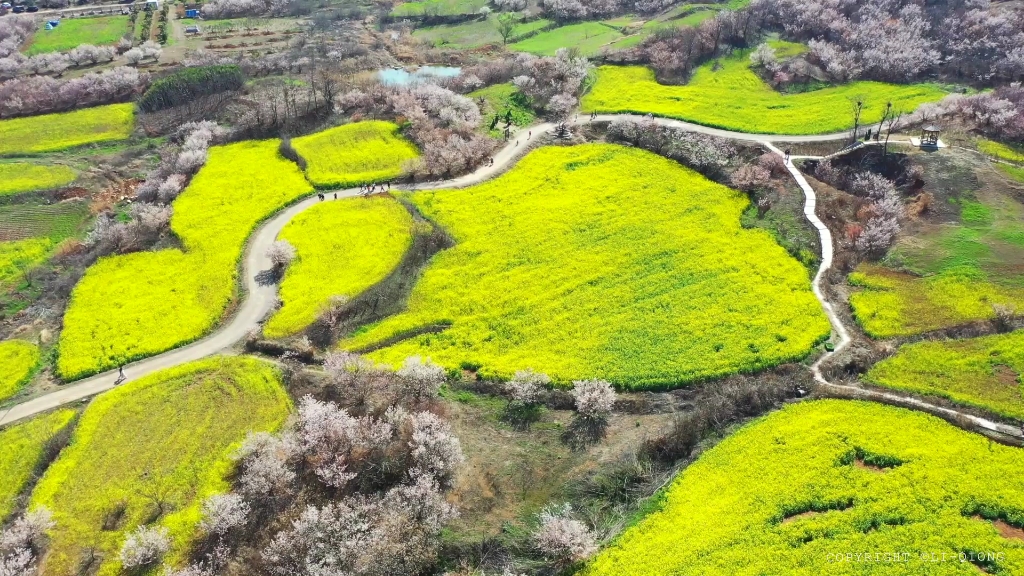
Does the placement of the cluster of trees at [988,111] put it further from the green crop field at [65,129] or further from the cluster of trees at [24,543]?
the green crop field at [65,129]

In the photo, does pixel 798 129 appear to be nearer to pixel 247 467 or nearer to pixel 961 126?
pixel 961 126

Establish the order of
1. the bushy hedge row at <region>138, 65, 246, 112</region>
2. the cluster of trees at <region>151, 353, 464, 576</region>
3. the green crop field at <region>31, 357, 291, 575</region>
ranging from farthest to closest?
the bushy hedge row at <region>138, 65, 246, 112</region> → the green crop field at <region>31, 357, 291, 575</region> → the cluster of trees at <region>151, 353, 464, 576</region>

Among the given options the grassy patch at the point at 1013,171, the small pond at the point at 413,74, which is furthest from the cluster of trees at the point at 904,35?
the small pond at the point at 413,74

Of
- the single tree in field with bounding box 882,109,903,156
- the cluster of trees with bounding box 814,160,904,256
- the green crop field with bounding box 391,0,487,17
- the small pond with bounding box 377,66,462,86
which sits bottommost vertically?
the cluster of trees with bounding box 814,160,904,256

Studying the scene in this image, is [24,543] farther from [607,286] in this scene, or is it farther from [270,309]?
[607,286]

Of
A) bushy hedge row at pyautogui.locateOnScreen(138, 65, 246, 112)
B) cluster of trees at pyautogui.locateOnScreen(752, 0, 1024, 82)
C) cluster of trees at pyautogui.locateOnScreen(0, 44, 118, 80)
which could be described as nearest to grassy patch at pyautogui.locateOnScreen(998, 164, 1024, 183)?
cluster of trees at pyautogui.locateOnScreen(752, 0, 1024, 82)

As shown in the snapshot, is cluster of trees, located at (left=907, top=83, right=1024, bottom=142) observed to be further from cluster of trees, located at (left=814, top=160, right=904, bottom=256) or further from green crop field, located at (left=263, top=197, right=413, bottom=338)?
green crop field, located at (left=263, top=197, right=413, bottom=338)

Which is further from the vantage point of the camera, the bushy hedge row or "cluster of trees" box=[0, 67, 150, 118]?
the bushy hedge row
